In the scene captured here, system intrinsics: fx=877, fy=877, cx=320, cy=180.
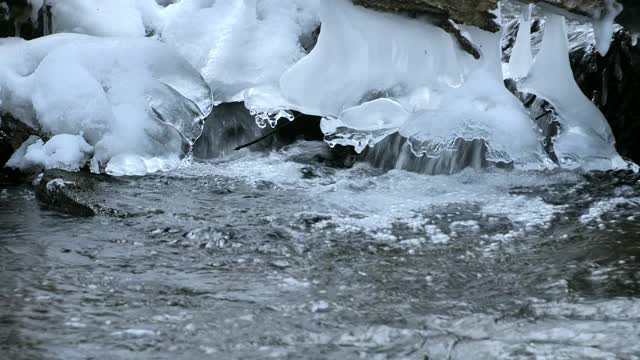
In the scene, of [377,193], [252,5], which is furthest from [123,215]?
[252,5]

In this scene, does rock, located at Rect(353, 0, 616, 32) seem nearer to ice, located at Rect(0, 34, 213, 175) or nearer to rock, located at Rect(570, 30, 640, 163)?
rock, located at Rect(570, 30, 640, 163)

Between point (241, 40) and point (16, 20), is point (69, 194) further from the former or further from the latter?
point (241, 40)

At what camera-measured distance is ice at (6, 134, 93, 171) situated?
5.67 m

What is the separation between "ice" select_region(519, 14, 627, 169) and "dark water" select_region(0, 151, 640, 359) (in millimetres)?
241

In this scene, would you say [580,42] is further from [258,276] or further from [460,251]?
[258,276]

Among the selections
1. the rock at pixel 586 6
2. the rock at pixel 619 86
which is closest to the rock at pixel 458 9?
the rock at pixel 586 6

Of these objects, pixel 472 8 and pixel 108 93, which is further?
pixel 108 93

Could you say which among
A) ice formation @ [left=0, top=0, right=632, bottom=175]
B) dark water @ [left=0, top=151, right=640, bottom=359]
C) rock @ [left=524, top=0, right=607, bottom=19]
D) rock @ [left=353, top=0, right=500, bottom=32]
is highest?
rock @ [left=524, top=0, right=607, bottom=19]

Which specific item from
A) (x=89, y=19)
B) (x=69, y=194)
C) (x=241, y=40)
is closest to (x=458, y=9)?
(x=241, y=40)

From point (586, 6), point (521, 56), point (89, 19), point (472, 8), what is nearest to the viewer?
point (586, 6)

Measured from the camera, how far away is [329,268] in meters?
3.93

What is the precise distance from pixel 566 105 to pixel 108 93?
3.16m

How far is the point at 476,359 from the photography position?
2891mm

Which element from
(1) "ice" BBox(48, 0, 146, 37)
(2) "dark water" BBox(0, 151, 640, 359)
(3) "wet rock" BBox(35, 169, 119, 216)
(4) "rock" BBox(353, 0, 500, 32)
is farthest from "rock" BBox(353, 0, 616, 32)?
(3) "wet rock" BBox(35, 169, 119, 216)
